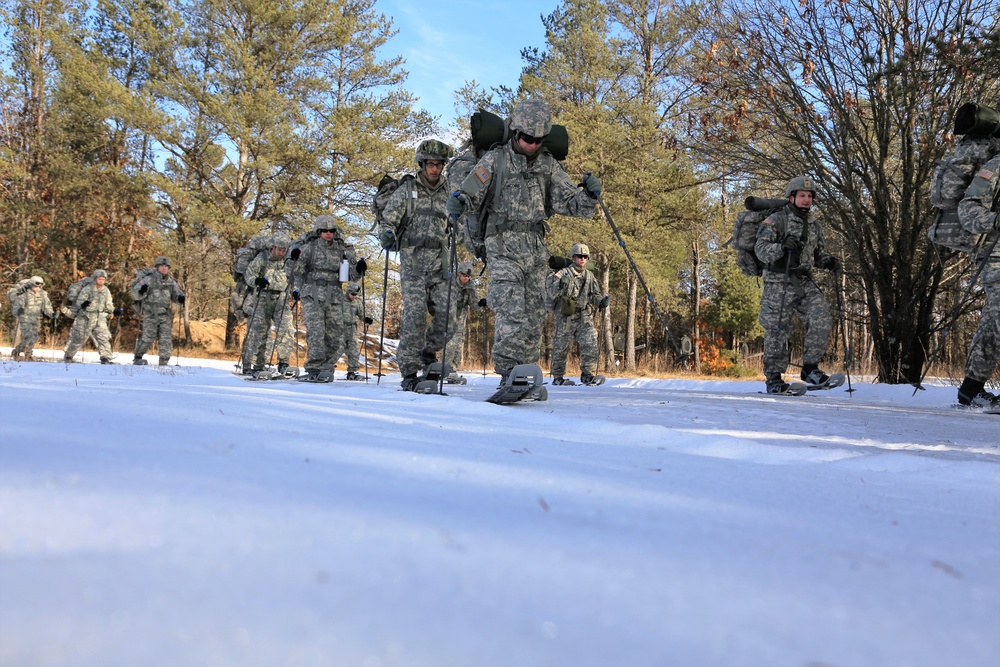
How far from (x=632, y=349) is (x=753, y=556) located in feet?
66.8

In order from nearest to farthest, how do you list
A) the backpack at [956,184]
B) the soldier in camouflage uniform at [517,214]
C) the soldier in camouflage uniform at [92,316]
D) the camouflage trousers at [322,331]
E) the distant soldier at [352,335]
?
1. the soldier in camouflage uniform at [517,214]
2. the backpack at [956,184]
3. the camouflage trousers at [322,331]
4. the distant soldier at [352,335]
5. the soldier in camouflage uniform at [92,316]

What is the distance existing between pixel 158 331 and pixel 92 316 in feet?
8.50

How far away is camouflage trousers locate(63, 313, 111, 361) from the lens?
585 inches

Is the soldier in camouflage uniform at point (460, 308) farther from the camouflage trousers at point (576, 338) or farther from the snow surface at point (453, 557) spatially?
the snow surface at point (453, 557)

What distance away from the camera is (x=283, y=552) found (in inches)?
41.8

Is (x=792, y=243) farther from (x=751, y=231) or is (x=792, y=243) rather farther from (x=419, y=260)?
(x=419, y=260)

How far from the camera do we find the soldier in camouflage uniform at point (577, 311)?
1200 cm

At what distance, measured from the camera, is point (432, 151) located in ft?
23.9

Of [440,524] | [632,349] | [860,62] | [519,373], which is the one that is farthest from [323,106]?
[440,524]

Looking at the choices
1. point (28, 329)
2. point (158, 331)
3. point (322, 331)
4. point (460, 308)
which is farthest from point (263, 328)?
→ point (28, 329)

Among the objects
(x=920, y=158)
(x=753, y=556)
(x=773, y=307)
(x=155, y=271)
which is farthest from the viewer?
(x=155, y=271)

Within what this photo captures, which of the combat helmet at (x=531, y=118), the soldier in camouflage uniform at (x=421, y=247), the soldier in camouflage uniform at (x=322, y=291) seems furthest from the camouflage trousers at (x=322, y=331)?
the combat helmet at (x=531, y=118)

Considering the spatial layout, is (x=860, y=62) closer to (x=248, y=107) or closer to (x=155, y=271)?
(x=155, y=271)

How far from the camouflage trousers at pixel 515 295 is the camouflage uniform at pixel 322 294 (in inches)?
183
